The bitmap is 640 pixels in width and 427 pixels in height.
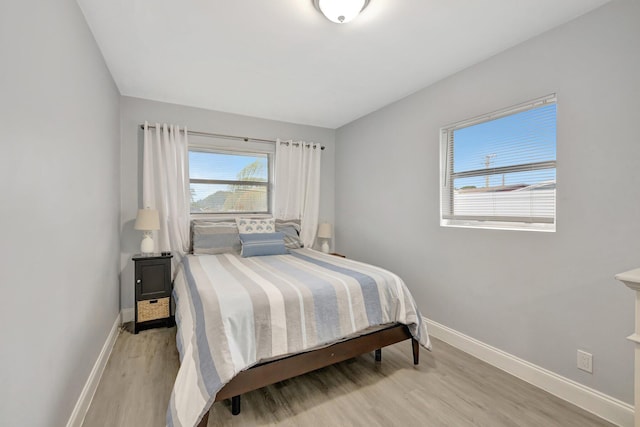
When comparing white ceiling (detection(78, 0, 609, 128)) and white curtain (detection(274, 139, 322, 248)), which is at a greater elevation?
white ceiling (detection(78, 0, 609, 128))

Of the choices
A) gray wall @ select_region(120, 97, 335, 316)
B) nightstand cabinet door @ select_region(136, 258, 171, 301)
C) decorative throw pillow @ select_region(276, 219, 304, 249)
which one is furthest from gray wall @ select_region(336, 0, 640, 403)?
nightstand cabinet door @ select_region(136, 258, 171, 301)

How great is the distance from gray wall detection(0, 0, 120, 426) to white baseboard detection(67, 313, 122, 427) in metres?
0.07

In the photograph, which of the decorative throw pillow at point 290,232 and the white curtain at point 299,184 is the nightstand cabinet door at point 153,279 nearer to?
the decorative throw pillow at point 290,232

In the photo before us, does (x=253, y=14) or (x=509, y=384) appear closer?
(x=253, y=14)

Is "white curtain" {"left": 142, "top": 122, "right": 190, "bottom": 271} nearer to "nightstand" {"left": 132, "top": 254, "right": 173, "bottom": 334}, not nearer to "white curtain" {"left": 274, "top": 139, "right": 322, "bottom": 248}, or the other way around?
"nightstand" {"left": 132, "top": 254, "right": 173, "bottom": 334}

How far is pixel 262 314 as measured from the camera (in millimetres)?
1723

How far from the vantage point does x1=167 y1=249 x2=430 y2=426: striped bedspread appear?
150cm

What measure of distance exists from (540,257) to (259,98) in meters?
3.07

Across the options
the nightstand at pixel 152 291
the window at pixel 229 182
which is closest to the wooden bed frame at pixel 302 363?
the nightstand at pixel 152 291

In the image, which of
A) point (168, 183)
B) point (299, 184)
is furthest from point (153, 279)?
point (299, 184)

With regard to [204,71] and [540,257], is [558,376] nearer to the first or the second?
[540,257]

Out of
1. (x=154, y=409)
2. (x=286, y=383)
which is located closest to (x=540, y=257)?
(x=286, y=383)

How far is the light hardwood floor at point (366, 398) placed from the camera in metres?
1.71

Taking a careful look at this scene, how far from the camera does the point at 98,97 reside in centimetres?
225
